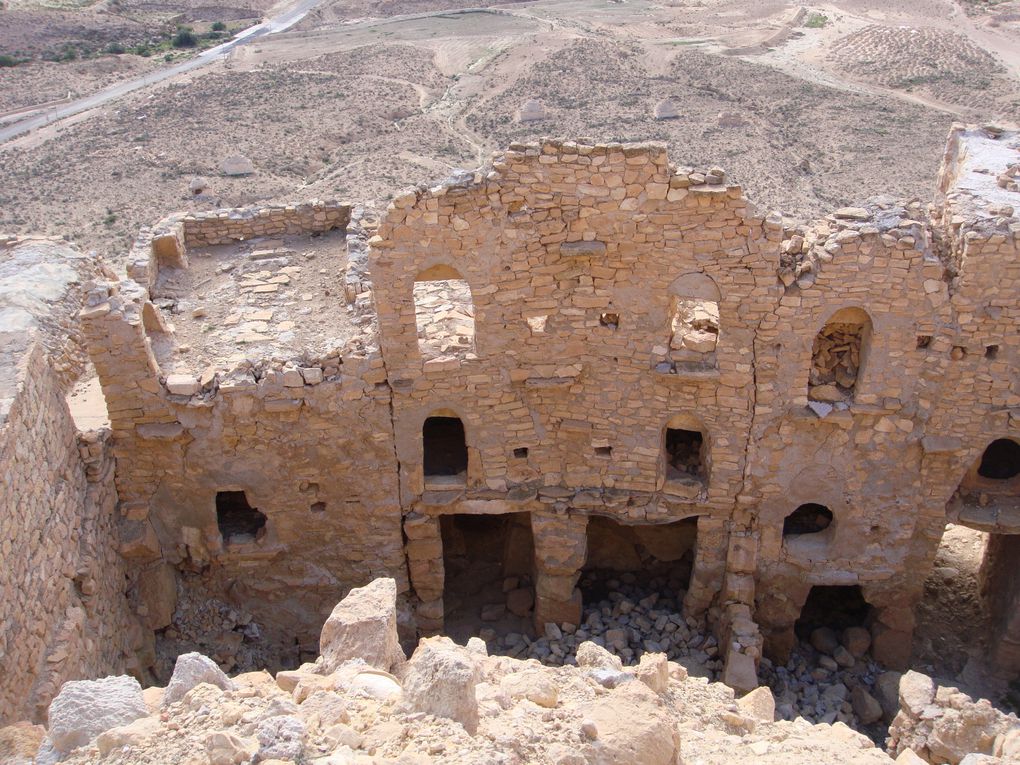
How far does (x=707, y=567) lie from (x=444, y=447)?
3.87 m

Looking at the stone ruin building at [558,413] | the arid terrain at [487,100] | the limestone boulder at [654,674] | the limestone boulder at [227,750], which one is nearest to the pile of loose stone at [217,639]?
the stone ruin building at [558,413]

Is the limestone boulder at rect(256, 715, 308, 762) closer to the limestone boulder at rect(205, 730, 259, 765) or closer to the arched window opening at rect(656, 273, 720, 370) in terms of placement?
the limestone boulder at rect(205, 730, 259, 765)

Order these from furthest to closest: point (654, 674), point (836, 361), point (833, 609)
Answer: point (833, 609) < point (836, 361) < point (654, 674)

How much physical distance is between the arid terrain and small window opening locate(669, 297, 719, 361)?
45.5ft

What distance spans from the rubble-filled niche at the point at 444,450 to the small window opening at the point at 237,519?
7.59ft

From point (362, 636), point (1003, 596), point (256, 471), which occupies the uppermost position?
point (362, 636)

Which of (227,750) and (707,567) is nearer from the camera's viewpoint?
(227,750)

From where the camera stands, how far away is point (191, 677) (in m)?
5.82

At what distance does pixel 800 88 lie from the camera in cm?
3784

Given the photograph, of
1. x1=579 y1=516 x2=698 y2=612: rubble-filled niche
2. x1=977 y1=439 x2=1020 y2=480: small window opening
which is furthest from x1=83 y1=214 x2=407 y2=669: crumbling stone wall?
x1=977 y1=439 x2=1020 y2=480: small window opening

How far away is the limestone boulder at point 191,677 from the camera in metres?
5.76

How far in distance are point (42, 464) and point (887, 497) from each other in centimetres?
971

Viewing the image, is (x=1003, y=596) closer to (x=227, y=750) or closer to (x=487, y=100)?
(x=227, y=750)

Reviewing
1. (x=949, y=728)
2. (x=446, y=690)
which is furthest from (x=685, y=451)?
(x=446, y=690)
